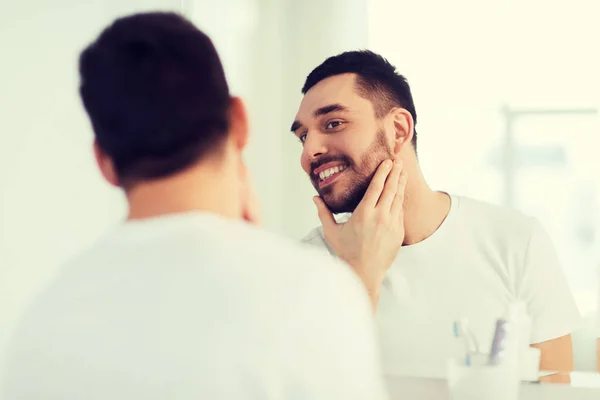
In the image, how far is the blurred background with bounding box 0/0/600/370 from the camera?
36.9 inches

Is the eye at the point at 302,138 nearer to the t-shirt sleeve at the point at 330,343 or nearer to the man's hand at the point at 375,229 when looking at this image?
the man's hand at the point at 375,229

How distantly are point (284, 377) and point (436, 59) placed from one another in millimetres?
721

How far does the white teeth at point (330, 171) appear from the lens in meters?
1.05

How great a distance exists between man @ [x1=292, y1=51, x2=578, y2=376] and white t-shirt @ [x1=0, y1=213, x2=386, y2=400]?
0.53 metres

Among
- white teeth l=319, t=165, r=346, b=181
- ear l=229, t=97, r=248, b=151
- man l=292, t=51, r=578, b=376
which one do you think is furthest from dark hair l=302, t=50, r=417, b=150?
ear l=229, t=97, r=248, b=151

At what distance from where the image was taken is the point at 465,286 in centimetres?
96

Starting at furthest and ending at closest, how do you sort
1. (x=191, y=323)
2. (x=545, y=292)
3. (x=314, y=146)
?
(x=314, y=146), (x=545, y=292), (x=191, y=323)

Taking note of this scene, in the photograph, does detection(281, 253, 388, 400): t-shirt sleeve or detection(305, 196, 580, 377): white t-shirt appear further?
detection(305, 196, 580, 377): white t-shirt

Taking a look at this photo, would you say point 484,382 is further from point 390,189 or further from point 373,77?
point 373,77

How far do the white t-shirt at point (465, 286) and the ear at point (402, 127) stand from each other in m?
0.12

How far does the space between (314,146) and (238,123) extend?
555 mm

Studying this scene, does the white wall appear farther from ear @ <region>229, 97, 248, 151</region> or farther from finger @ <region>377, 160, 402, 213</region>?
ear @ <region>229, 97, 248, 151</region>

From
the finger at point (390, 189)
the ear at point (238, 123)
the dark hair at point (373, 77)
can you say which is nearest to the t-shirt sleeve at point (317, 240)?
the finger at point (390, 189)

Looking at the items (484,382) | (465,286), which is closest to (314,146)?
(465,286)
